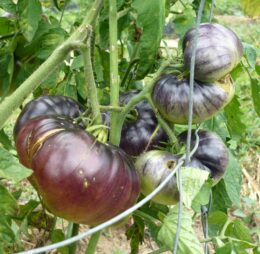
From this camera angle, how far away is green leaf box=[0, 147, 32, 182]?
0.69m

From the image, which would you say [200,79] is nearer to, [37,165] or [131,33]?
[37,165]

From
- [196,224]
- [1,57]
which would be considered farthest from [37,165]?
[196,224]

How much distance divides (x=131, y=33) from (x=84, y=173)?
2.08 feet

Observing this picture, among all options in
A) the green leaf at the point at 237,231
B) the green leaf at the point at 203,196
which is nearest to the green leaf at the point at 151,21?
the green leaf at the point at 203,196

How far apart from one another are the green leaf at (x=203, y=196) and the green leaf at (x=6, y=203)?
287 mm

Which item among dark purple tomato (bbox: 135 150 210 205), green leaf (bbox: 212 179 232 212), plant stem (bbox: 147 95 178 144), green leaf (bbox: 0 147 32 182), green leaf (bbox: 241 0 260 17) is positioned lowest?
green leaf (bbox: 212 179 232 212)

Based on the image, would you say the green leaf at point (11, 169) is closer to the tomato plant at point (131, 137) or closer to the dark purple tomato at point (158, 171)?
the tomato plant at point (131, 137)

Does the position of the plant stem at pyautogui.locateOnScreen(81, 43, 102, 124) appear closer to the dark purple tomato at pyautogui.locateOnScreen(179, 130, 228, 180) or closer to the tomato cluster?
the tomato cluster

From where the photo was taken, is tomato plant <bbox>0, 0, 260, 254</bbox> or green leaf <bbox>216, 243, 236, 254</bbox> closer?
tomato plant <bbox>0, 0, 260, 254</bbox>

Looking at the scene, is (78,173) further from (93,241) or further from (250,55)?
(250,55)

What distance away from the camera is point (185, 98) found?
872mm

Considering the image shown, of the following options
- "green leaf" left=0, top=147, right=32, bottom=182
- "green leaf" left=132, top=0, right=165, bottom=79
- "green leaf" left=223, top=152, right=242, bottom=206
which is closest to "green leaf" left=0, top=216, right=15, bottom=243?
"green leaf" left=0, top=147, right=32, bottom=182

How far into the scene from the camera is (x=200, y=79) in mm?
888

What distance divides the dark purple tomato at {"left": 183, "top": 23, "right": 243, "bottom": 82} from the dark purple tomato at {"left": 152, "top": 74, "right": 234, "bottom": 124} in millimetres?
18
